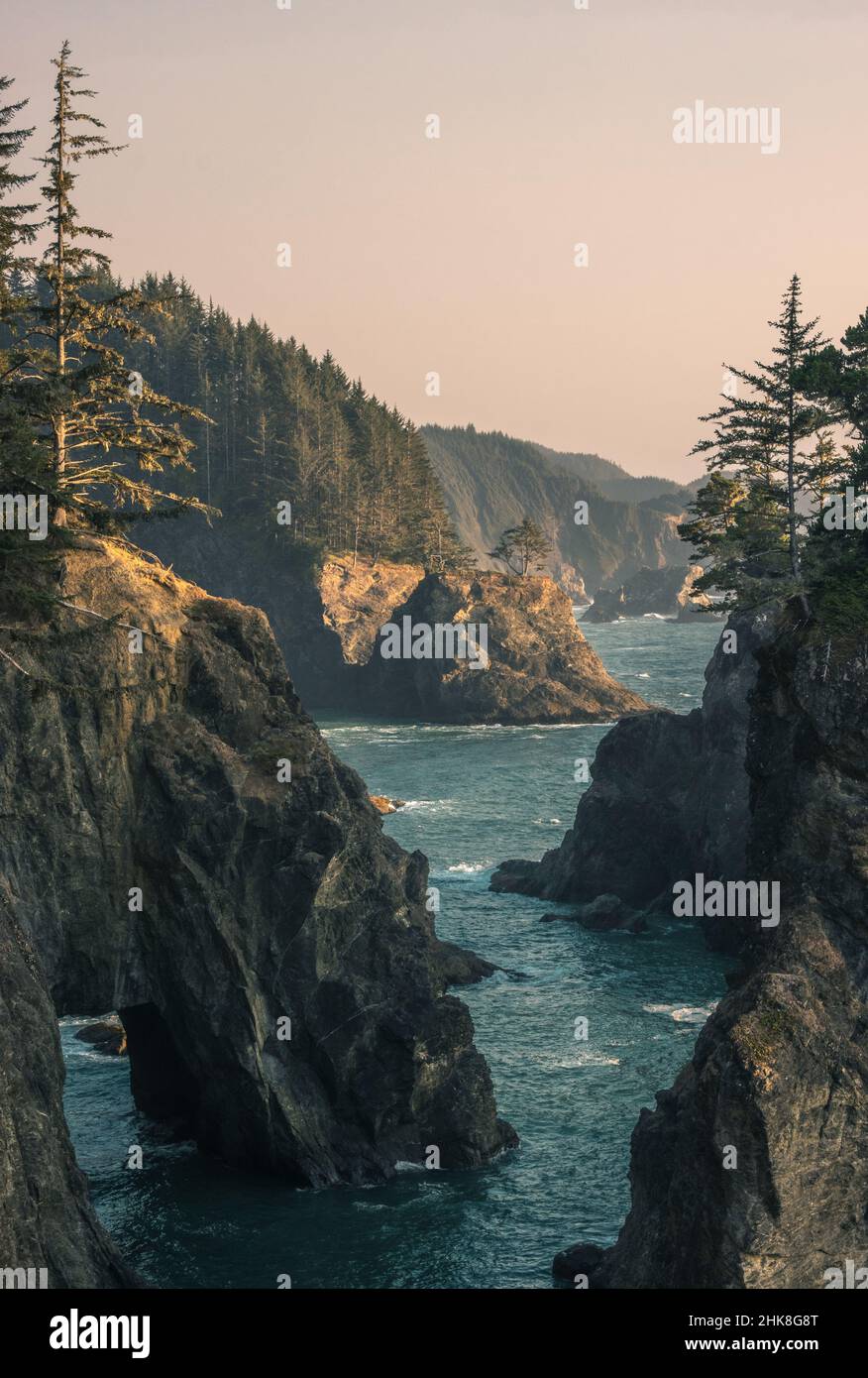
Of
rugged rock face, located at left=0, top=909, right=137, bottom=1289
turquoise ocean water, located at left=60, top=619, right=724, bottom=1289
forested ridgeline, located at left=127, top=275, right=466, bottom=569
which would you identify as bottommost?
turquoise ocean water, located at left=60, top=619, right=724, bottom=1289

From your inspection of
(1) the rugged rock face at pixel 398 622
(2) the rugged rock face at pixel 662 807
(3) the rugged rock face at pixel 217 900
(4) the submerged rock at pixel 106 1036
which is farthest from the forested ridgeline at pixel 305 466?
(3) the rugged rock face at pixel 217 900

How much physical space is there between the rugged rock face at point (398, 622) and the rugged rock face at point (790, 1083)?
114 m

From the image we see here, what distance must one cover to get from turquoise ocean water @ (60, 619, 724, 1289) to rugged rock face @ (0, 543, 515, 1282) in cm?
194

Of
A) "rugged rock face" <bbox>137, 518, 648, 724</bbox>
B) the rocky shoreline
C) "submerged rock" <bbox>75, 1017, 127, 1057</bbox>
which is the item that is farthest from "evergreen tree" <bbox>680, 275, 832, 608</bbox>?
"rugged rock face" <bbox>137, 518, 648, 724</bbox>

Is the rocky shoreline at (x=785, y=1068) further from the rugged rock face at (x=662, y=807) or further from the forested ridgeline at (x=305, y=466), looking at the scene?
the forested ridgeline at (x=305, y=466)

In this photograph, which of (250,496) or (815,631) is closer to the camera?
(815,631)

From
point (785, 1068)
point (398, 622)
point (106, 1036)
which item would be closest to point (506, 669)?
point (398, 622)

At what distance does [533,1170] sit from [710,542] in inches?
1166

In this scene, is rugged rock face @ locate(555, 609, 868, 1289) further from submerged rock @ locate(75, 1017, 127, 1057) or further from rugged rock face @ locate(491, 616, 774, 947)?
rugged rock face @ locate(491, 616, 774, 947)

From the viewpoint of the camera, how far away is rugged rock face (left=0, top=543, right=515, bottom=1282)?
50500mm

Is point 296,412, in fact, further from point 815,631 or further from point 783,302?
point 815,631

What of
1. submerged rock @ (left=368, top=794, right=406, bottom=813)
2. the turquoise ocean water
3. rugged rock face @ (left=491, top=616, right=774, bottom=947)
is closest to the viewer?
the turquoise ocean water

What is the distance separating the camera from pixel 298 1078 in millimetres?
55875
